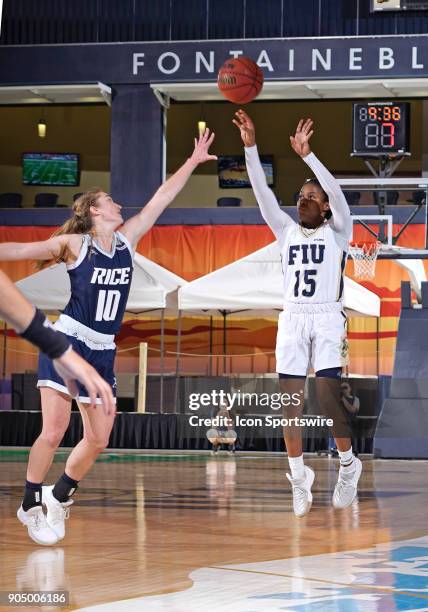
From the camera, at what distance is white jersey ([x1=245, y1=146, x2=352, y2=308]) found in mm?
8531

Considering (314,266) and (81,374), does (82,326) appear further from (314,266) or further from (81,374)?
(81,374)

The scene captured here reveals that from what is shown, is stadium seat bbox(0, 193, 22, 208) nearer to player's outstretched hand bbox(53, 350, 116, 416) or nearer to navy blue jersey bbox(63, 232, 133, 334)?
navy blue jersey bbox(63, 232, 133, 334)

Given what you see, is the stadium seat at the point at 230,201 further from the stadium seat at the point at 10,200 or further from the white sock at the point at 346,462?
the white sock at the point at 346,462

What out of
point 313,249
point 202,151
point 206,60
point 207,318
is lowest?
point 207,318

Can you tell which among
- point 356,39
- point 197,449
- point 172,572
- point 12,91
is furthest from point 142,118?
point 172,572

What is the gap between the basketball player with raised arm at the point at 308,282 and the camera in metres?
8.48

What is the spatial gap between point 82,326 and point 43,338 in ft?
11.4

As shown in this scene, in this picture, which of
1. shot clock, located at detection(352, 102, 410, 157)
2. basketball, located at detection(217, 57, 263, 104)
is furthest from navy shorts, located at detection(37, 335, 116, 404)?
shot clock, located at detection(352, 102, 410, 157)

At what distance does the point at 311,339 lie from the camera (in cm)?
858

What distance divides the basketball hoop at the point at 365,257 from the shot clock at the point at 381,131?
135cm

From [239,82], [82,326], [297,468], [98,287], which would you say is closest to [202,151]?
[98,287]

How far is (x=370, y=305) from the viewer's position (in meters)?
19.1

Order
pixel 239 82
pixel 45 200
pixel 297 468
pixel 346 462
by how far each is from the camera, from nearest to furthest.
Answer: pixel 297 468 → pixel 346 462 → pixel 239 82 → pixel 45 200

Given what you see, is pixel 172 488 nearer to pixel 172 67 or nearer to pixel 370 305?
pixel 370 305
